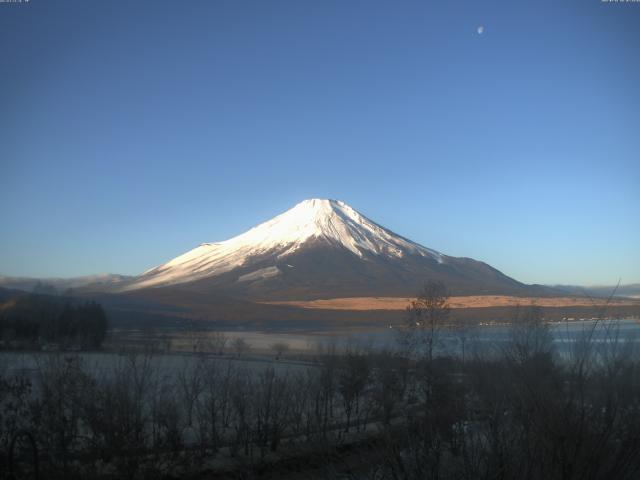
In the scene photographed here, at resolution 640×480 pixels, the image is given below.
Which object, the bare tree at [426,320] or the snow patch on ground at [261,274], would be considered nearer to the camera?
the bare tree at [426,320]

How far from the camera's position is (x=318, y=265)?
134750mm

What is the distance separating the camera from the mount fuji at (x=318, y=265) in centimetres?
10869

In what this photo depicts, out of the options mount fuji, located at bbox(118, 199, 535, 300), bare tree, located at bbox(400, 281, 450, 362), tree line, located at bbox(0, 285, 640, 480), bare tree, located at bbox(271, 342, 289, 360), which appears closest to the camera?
tree line, located at bbox(0, 285, 640, 480)

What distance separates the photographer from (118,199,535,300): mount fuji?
10869 cm

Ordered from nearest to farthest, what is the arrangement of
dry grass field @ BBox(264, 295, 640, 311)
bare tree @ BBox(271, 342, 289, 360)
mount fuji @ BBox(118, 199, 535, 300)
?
bare tree @ BBox(271, 342, 289, 360) → dry grass field @ BBox(264, 295, 640, 311) → mount fuji @ BBox(118, 199, 535, 300)

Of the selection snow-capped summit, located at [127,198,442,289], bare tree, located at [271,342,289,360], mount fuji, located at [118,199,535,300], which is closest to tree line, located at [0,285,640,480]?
bare tree, located at [271,342,289,360]

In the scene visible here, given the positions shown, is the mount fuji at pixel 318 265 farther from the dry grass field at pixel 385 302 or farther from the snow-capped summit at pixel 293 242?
the dry grass field at pixel 385 302

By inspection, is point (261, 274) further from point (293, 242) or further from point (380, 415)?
point (380, 415)

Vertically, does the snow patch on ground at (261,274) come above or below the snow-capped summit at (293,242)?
below

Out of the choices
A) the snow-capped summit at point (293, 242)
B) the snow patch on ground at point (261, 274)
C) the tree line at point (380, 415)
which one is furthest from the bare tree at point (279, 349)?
the snow-capped summit at point (293, 242)

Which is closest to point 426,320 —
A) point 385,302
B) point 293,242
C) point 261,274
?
point 385,302

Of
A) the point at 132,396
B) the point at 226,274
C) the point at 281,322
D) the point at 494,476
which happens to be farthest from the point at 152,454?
the point at 226,274

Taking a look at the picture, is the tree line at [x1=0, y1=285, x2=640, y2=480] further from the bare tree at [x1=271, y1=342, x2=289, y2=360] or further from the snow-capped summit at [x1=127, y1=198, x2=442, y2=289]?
the snow-capped summit at [x1=127, y1=198, x2=442, y2=289]

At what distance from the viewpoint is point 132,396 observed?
16875 millimetres
